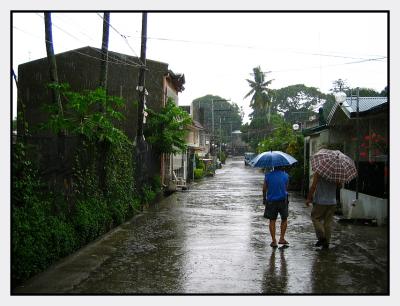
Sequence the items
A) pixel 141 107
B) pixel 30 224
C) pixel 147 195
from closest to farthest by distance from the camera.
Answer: pixel 30 224 < pixel 147 195 < pixel 141 107

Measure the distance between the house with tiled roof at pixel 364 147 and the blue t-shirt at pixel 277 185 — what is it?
184 centimetres

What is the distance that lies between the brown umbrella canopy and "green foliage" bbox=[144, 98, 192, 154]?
36.9 ft

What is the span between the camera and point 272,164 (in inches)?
349

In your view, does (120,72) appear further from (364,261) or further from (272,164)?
(364,261)

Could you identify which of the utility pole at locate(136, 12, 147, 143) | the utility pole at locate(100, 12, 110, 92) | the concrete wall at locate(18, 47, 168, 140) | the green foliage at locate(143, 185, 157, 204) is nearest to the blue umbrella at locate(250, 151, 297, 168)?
the utility pole at locate(100, 12, 110, 92)

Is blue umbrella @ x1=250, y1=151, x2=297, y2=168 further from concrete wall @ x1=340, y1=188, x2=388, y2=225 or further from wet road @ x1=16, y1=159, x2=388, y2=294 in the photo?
concrete wall @ x1=340, y1=188, x2=388, y2=225

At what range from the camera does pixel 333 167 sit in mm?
8227

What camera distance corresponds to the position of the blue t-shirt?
872cm

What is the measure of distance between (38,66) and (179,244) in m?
17.6

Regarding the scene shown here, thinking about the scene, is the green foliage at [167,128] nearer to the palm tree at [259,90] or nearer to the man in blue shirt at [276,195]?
the man in blue shirt at [276,195]

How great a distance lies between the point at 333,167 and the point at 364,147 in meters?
4.03

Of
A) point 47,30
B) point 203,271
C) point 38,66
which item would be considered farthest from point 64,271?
point 38,66

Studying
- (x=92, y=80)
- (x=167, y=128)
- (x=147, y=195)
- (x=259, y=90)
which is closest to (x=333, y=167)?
(x=147, y=195)

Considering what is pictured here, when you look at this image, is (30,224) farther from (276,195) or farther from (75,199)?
(276,195)
